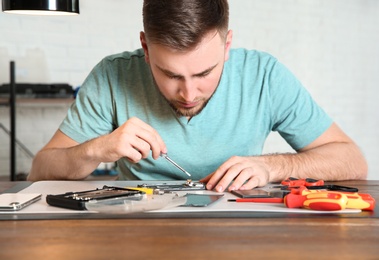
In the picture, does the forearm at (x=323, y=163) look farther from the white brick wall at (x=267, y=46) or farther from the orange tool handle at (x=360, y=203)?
the white brick wall at (x=267, y=46)

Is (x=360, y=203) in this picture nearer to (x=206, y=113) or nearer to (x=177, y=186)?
(x=177, y=186)

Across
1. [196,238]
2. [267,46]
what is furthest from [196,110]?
[267,46]

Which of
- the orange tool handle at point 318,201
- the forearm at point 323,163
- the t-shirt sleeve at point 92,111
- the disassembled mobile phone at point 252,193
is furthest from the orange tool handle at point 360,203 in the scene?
the t-shirt sleeve at point 92,111

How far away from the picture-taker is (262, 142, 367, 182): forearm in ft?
5.98

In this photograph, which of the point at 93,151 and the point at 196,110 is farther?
the point at 196,110

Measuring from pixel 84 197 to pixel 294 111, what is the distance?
0.94 metres

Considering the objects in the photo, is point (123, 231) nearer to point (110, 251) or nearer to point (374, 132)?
point (110, 251)

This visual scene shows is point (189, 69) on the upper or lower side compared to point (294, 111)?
upper

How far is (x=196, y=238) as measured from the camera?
108 centimetres

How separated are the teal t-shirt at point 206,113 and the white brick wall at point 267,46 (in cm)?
204

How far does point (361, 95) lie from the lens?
18.4 ft

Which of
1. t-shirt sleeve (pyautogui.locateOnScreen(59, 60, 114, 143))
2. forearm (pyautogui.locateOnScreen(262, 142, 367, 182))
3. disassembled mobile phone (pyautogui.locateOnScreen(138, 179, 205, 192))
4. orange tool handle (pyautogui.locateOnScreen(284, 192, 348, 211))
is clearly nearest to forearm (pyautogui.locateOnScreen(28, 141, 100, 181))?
t-shirt sleeve (pyautogui.locateOnScreen(59, 60, 114, 143))

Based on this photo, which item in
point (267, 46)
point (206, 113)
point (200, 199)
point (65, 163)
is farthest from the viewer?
point (267, 46)

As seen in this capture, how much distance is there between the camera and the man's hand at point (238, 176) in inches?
62.2
